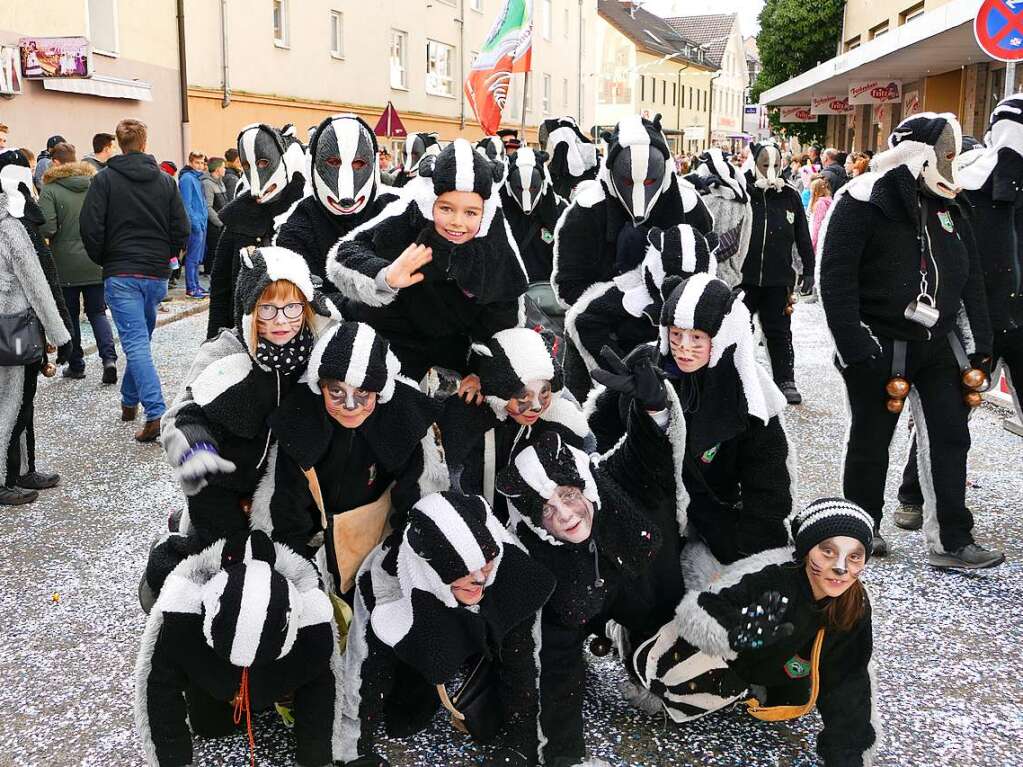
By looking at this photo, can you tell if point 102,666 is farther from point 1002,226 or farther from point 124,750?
point 1002,226

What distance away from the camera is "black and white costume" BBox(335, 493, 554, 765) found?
2.87 meters

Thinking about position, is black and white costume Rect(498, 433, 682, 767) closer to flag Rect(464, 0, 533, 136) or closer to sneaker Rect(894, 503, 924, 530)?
sneaker Rect(894, 503, 924, 530)

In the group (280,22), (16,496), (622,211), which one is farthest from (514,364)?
(280,22)

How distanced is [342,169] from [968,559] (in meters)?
3.11

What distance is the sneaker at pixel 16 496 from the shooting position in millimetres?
5430

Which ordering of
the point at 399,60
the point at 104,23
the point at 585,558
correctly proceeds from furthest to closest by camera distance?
the point at 399,60 < the point at 104,23 < the point at 585,558

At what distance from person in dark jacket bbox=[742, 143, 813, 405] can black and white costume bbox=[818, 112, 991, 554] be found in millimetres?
2906

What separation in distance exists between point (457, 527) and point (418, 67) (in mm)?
27870

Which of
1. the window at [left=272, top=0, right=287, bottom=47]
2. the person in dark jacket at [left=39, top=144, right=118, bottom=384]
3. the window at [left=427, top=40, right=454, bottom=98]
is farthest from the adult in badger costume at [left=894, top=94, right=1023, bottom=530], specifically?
the window at [left=427, top=40, right=454, bottom=98]

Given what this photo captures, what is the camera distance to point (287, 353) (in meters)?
3.06

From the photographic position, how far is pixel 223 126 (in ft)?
67.4

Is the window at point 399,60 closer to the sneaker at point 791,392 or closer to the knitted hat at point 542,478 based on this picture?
the sneaker at point 791,392

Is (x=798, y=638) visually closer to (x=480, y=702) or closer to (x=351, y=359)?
(x=480, y=702)

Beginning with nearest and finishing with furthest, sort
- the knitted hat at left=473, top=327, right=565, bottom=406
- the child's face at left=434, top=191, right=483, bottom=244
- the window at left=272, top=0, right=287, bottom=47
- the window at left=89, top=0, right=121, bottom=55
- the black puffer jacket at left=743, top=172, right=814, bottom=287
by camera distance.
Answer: the knitted hat at left=473, top=327, right=565, bottom=406
the child's face at left=434, top=191, right=483, bottom=244
the black puffer jacket at left=743, top=172, right=814, bottom=287
the window at left=89, top=0, right=121, bottom=55
the window at left=272, top=0, right=287, bottom=47
